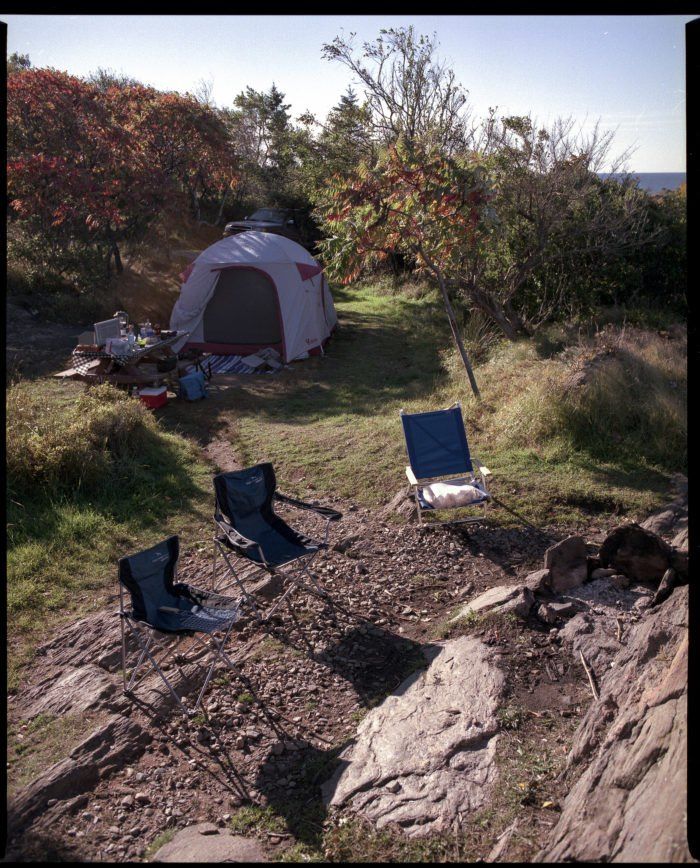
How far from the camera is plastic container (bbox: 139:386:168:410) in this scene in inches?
383

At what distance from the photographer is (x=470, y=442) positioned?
782cm

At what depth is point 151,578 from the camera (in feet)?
14.4

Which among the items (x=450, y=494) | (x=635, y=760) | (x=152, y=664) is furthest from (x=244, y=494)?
(x=635, y=760)

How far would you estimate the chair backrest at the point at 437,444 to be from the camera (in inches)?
255

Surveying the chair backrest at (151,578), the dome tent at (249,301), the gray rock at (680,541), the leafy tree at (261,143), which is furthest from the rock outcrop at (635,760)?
the leafy tree at (261,143)

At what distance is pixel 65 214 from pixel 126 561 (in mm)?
12320

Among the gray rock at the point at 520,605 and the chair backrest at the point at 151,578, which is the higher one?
the chair backrest at the point at 151,578

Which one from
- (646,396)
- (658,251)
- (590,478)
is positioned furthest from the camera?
(658,251)

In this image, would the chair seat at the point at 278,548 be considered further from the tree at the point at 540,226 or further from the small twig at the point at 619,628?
the tree at the point at 540,226

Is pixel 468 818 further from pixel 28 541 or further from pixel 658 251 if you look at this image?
pixel 658 251

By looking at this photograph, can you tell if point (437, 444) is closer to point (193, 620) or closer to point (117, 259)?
point (193, 620)

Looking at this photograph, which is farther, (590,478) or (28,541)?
(590,478)

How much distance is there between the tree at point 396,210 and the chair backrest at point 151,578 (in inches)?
178

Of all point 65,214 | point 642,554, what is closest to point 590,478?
point 642,554
